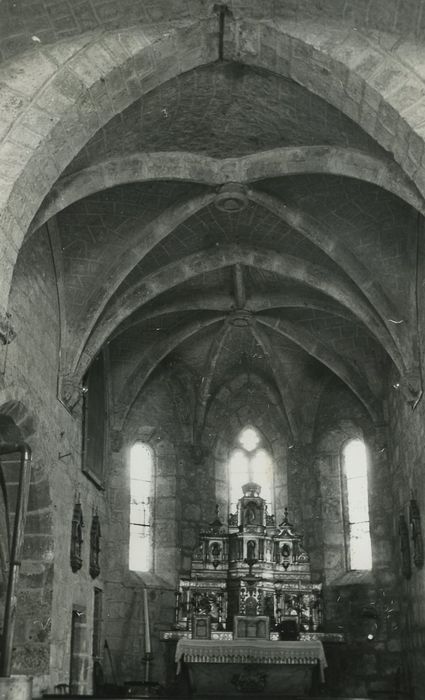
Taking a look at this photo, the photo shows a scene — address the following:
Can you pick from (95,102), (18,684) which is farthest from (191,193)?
(18,684)

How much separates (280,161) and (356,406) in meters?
7.38

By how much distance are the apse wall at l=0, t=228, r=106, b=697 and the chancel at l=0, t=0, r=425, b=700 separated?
0.04 metres

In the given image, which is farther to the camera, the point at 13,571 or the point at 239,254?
the point at 239,254

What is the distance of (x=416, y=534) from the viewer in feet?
41.5

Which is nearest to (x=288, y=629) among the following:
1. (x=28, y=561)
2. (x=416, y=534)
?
(x=416, y=534)

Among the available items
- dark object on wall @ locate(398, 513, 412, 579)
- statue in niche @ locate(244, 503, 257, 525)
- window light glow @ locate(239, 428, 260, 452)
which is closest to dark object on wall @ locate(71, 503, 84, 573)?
statue in niche @ locate(244, 503, 257, 525)

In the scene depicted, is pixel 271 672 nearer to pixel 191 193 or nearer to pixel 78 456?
pixel 78 456

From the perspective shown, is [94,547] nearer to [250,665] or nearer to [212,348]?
[250,665]

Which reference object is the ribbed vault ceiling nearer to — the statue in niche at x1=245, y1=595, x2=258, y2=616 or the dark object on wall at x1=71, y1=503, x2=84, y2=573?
the dark object on wall at x1=71, y1=503, x2=84, y2=573

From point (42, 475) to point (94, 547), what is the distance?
126 inches

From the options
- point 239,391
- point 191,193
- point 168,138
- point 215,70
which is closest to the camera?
point 215,70

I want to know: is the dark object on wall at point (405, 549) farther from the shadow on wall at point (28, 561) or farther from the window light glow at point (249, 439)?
the shadow on wall at point (28, 561)

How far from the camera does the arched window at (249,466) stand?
17.9 m

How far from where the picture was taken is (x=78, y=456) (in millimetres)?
13500
